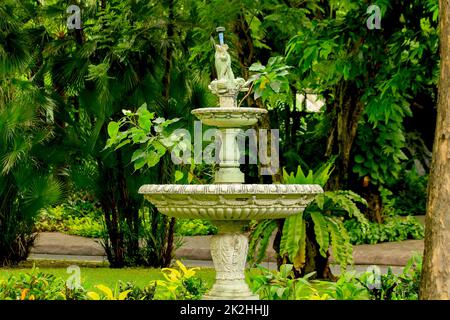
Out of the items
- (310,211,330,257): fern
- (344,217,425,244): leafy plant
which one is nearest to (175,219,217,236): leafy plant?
(344,217,425,244): leafy plant

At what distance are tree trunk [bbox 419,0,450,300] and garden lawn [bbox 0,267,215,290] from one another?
5.93m

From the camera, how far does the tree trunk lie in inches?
270

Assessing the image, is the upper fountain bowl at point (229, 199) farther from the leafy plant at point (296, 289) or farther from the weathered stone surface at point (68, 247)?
the weathered stone surface at point (68, 247)

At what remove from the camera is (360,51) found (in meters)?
11.6

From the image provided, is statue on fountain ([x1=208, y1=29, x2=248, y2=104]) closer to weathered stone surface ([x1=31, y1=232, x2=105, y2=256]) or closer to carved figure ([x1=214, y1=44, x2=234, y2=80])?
carved figure ([x1=214, y1=44, x2=234, y2=80])

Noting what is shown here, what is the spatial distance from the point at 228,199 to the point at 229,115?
1.03 m

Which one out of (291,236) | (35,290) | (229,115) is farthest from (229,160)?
(291,236)

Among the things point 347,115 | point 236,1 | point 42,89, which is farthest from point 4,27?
point 347,115

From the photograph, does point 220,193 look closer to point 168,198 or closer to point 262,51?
point 168,198

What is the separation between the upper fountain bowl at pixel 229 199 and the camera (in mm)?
7512

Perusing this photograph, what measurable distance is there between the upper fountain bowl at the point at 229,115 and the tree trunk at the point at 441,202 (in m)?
1.91

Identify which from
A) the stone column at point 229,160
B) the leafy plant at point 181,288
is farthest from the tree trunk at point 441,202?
the leafy plant at point 181,288

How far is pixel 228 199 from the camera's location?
24.9ft

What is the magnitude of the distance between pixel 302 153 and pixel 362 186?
2512 millimetres
